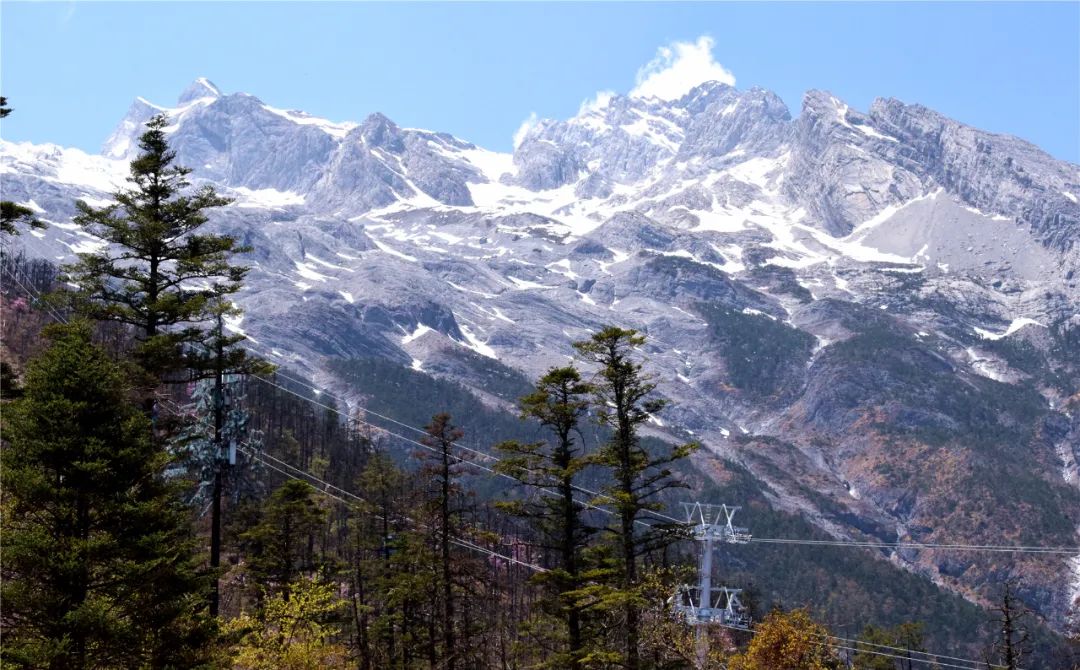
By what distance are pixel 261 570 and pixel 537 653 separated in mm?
19744

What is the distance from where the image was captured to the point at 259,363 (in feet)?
115

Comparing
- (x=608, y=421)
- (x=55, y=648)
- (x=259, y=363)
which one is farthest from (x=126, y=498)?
(x=608, y=421)

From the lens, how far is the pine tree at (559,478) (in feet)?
123

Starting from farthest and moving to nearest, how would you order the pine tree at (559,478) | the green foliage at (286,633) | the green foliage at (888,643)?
1. the green foliage at (888,643)
2. the pine tree at (559,478)
3. the green foliage at (286,633)

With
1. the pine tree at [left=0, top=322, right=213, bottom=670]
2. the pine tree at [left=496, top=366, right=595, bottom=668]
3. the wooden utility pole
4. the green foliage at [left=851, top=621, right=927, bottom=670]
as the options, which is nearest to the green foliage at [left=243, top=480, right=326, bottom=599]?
the wooden utility pole

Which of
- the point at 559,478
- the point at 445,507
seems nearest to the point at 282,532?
the point at 445,507

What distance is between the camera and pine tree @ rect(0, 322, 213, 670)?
24.4 m

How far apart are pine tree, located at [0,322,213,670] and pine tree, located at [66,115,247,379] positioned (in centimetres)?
379

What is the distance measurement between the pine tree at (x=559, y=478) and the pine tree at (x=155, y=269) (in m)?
12.0

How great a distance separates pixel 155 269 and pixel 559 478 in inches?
684

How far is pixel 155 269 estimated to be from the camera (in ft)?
107

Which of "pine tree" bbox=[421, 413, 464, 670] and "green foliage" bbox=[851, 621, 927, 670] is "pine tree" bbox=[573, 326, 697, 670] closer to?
"pine tree" bbox=[421, 413, 464, 670]

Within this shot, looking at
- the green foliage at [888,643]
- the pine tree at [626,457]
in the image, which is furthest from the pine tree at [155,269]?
the green foliage at [888,643]

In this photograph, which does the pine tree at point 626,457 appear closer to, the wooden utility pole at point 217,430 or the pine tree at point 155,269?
the wooden utility pole at point 217,430
